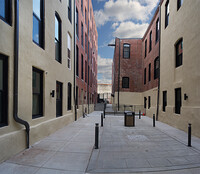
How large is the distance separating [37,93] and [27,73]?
4.52 ft

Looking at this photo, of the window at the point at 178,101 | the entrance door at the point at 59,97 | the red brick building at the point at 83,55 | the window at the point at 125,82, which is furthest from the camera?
the window at the point at 125,82

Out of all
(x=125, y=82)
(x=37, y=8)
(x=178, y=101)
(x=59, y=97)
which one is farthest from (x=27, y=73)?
(x=125, y=82)

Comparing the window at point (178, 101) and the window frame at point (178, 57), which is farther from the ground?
the window frame at point (178, 57)

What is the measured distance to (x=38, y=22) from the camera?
684cm

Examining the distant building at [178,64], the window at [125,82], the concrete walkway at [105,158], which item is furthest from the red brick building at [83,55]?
the concrete walkway at [105,158]

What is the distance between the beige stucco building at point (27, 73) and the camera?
14.9ft

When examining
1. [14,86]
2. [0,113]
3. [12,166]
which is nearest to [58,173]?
[12,166]

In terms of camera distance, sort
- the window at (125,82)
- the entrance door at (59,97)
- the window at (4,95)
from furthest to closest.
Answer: the window at (125,82), the entrance door at (59,97), the window at (4,95)

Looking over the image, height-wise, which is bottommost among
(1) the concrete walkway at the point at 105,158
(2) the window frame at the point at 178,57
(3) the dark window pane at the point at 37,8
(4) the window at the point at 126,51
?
(1) the concrete walkway at the point at 105,158

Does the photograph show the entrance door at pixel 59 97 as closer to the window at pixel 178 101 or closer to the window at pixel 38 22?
the window at pixel 38 22

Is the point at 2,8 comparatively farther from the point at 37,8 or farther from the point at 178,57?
the point at 178,57

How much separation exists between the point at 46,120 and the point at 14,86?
9.92ft

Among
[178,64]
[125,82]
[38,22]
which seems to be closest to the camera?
[38,22]

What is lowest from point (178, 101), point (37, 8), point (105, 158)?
point (105, 158)
